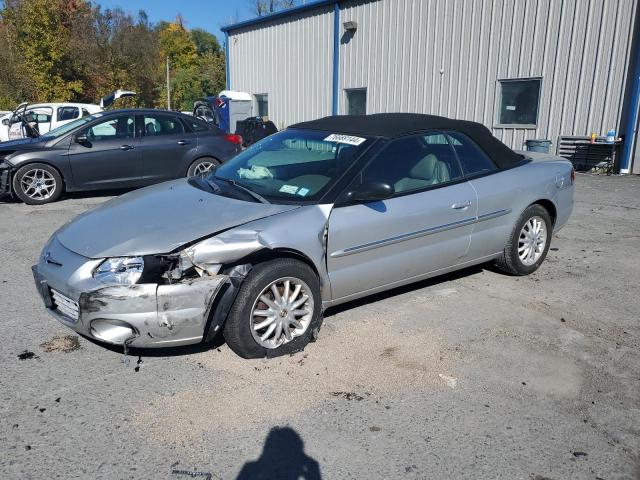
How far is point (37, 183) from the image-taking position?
8367 mm

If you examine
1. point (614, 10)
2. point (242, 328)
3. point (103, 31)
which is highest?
point (103, 31)

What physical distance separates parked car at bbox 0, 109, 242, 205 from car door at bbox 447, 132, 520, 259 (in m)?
5.98

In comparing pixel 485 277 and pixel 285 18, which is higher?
pixel 285 18

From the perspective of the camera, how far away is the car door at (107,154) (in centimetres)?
849

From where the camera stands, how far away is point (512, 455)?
2.56m

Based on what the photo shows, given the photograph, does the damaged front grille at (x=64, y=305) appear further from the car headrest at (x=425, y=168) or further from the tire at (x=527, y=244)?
the tire at (x=527, y=244)

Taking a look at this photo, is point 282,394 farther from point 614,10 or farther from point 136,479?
point 614,10

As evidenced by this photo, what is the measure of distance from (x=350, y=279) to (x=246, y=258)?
2.76 ft

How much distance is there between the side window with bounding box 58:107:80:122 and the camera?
15.3 metres

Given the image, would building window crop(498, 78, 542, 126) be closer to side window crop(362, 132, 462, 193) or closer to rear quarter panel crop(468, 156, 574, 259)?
rear quarter panel crop(468, 156, 574, 259)

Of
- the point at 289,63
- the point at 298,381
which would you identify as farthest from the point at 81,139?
the point at 289,63

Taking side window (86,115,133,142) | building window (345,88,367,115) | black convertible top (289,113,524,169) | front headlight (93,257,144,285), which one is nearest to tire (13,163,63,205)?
side window (86,115,133,142)

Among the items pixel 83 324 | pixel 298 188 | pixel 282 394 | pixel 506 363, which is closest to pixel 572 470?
pixel 506 363

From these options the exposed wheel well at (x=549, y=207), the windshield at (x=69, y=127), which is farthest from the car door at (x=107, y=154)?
the exposed wheel well at (x=549, y=207)
